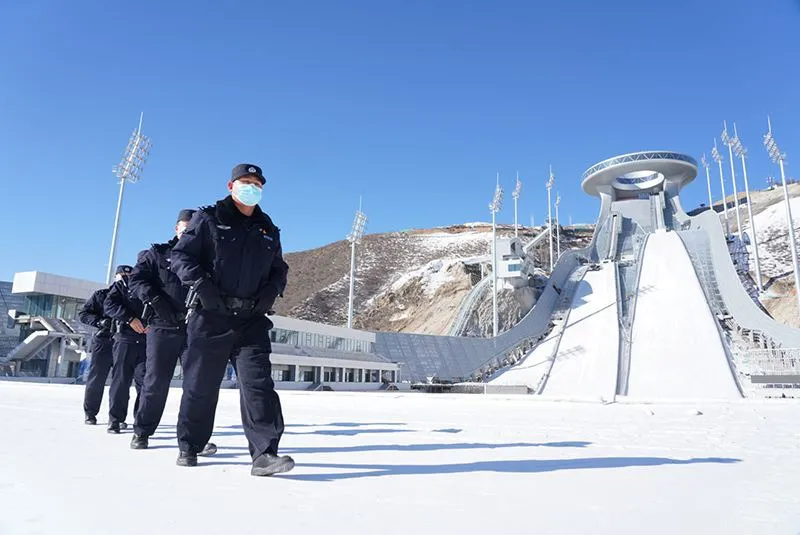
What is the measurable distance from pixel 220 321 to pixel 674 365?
24201 millimetres

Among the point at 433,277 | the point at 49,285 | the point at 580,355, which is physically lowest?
the point at 580,355

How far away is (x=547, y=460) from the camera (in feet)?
12.1

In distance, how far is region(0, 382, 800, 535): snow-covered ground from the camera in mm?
2053

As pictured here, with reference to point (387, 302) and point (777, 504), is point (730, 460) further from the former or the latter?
point (387, 302)

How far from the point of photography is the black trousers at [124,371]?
5.60 meters

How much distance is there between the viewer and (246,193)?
12.3 ft

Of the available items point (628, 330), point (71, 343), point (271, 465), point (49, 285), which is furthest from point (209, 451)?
point (49, 285)

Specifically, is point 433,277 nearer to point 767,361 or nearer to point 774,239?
point 767,361

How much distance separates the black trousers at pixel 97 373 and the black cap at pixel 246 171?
375cm

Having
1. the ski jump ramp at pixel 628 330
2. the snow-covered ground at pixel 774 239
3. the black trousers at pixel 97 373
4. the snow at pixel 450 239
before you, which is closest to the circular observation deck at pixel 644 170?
the ski jump ramp at pixel 628 330

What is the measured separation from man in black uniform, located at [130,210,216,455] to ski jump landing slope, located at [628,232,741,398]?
744 inches

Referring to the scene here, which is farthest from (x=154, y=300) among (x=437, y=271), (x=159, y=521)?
(x=437, y=271)

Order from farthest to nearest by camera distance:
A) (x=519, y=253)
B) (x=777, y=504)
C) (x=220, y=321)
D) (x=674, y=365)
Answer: (x=519, y=253) → (x=674, y=365) → (x=220, y=321) → (x=777, y=504)

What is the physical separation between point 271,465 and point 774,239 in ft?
242
